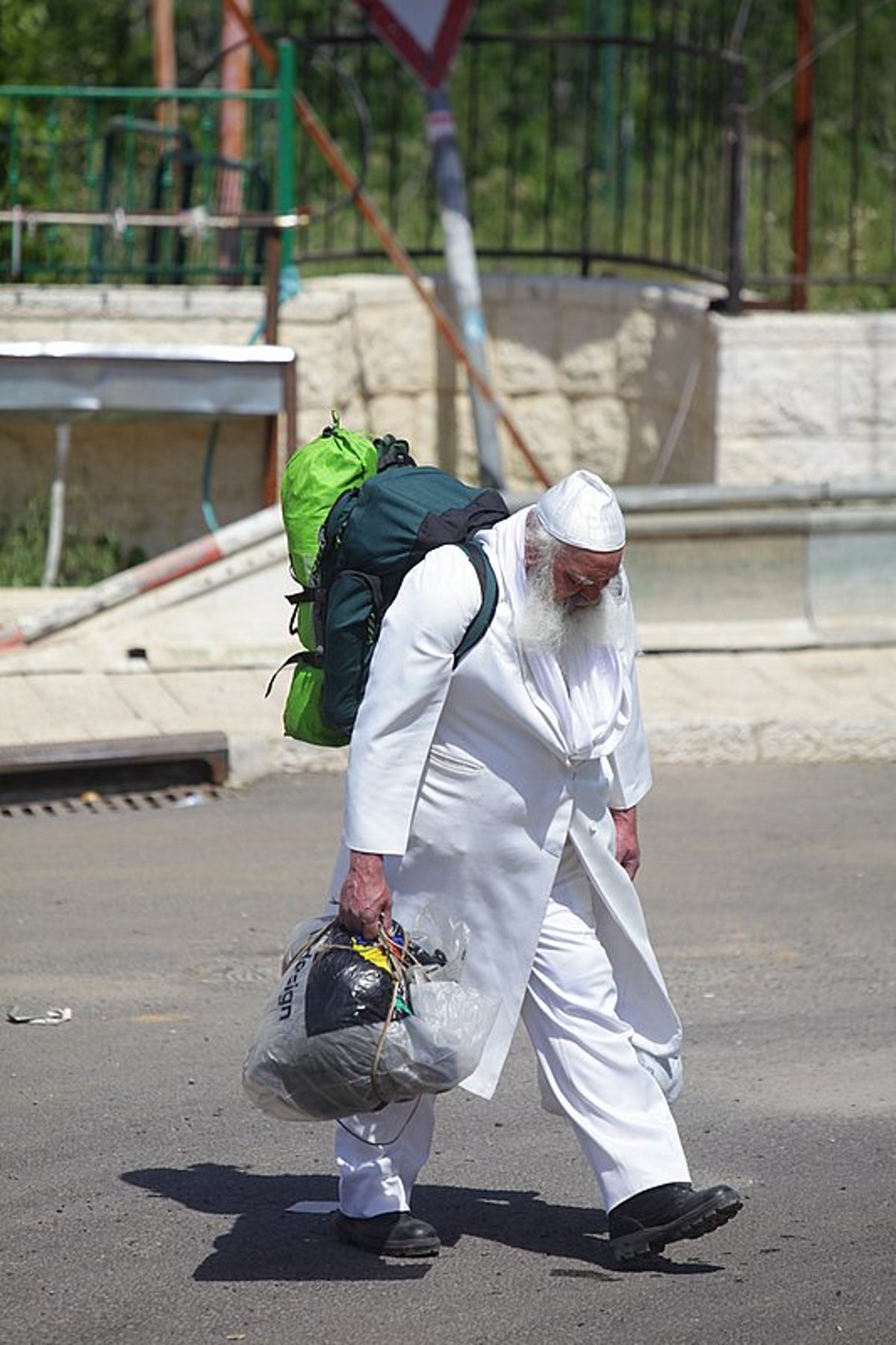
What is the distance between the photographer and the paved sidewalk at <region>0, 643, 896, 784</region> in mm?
8008

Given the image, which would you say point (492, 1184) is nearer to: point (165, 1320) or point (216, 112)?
point (165, 1320)

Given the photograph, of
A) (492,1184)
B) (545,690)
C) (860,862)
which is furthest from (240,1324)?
(860,862)

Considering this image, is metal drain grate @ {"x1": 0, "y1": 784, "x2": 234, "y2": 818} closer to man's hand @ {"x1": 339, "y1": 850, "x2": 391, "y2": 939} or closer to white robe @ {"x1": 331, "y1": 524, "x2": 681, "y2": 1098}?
white robe @ {"x1": 331, "y1": 524, "x2": 681, "y2": 1098}

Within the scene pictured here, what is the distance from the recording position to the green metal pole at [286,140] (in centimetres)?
1059

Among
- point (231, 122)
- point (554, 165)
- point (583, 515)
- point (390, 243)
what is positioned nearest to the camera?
point (583, 515)

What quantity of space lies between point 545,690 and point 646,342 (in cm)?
773

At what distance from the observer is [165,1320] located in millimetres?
3904

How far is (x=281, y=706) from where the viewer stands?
8.42m

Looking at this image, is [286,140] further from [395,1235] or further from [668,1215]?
[668,1215]

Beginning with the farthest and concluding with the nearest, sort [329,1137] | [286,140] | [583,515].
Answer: [286,140] → [329,1137] → [583,515]

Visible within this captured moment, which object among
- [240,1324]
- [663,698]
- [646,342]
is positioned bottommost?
[240,1324]

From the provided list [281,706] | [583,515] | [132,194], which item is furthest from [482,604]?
[132,194]

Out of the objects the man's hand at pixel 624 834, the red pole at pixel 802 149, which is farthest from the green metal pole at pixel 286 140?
the man's hand at pixel 624 834

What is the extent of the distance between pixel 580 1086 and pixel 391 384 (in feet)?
25.9
